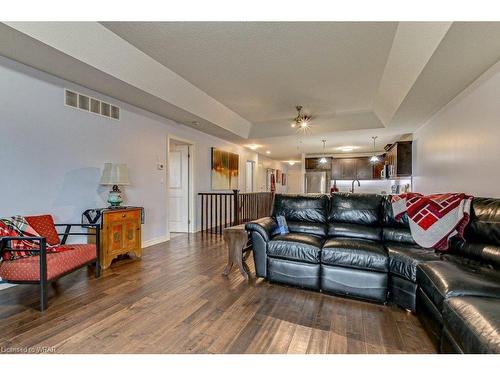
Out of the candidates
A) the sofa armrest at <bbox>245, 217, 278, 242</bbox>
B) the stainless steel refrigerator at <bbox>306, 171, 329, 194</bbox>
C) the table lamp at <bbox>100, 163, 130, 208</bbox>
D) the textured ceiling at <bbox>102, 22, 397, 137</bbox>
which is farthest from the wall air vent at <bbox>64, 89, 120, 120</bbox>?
the stainless steel refrigerator at <bbox>306, 171, 329, 194</bbox>

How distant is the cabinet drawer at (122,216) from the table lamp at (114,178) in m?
0.18

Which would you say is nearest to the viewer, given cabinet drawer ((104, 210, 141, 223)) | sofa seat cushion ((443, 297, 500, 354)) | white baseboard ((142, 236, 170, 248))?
sofa seat cushion ((443, 297, 500, 354))

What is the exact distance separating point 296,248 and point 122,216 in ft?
8.15

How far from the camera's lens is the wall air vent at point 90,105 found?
10.2 feet

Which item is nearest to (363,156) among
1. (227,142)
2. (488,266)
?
(227,142)

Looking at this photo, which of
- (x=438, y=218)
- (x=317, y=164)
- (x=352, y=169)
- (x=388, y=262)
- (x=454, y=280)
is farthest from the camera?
(x=317, y=164)

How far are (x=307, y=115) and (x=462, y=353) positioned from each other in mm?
4708

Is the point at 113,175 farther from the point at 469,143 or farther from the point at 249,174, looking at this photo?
the point at 249,174

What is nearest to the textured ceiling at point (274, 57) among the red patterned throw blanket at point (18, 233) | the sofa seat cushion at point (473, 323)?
the red patterned throw blanket at point (18, 233)

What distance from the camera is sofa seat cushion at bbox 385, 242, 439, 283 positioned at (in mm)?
2062

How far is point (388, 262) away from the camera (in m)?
2.25

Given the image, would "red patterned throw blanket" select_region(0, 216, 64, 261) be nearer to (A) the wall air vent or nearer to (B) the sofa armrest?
(A) the wall air vent

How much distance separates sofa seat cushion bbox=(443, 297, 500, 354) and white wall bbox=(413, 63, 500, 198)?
1805mm

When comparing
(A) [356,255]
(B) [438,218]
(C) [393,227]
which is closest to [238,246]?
(A) [356,255]
